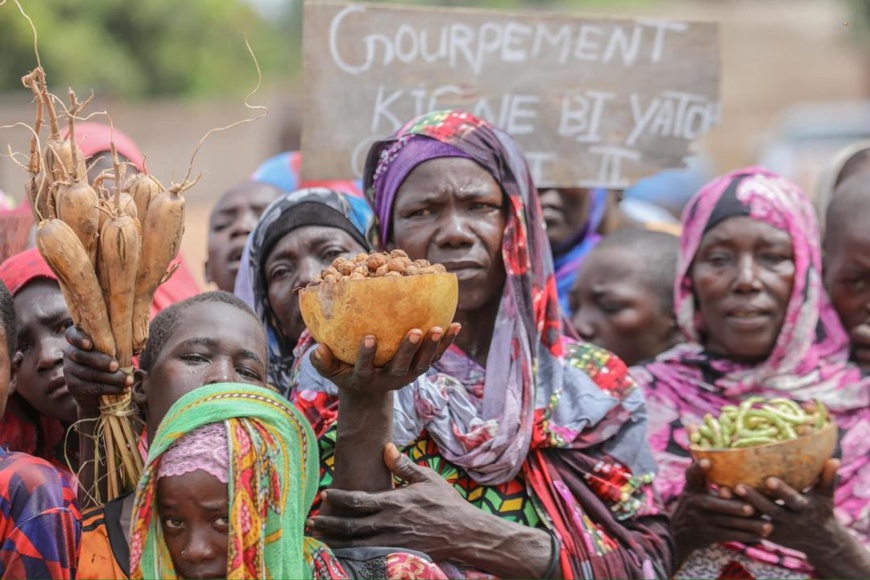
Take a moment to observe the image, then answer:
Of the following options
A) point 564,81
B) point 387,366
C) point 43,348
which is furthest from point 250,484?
point 564,81

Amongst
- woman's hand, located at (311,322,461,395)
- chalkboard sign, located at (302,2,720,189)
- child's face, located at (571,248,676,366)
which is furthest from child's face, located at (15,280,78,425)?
child's face, located at (571,248,676,366)

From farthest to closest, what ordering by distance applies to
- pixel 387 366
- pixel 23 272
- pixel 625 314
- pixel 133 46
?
1. pixel 133 46
2. pixel 625 314
3. pixel 23 272
4. pixel 387 366

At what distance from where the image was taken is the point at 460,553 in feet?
11.3

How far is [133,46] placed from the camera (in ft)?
83.5

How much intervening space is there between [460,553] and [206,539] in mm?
788

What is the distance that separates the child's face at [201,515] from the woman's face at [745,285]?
235cm

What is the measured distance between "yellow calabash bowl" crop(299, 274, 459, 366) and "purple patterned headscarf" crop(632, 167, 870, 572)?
165 cm

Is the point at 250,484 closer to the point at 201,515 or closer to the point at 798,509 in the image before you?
the point at 201,515

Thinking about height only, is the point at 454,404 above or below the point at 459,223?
below

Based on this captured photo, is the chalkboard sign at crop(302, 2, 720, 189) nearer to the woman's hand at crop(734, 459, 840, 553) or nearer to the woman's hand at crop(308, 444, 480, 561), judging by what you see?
the woman's hand at crop(734, 459, 840, 553)

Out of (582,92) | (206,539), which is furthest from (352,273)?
(582,92)

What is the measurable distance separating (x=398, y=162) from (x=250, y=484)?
138 cm

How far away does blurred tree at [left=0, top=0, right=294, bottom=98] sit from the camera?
72.1 ft

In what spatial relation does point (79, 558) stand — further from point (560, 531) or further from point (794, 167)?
point (794, 167)
